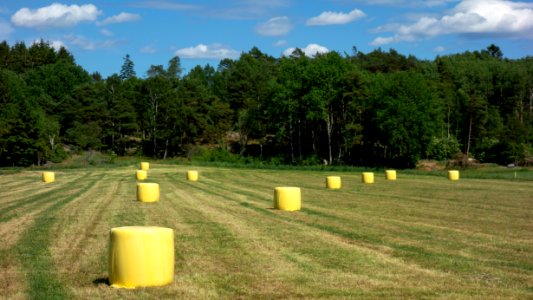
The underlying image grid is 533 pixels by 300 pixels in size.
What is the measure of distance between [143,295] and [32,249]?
566cm

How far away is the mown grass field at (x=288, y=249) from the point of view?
10.3 metres

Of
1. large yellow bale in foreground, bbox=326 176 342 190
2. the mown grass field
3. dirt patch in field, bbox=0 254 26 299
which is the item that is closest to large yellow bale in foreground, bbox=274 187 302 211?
the mown grass field

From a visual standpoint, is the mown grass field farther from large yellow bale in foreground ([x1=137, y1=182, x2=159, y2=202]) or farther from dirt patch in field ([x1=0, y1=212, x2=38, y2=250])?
large yellow bale in foreground ([x1=137, y1=182, x2=159, y2=202])

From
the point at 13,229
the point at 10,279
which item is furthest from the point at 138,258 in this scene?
the point at 13,229

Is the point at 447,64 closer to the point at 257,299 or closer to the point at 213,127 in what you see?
the point at 213,127

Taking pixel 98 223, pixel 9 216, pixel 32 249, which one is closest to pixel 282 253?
pixel 32 249

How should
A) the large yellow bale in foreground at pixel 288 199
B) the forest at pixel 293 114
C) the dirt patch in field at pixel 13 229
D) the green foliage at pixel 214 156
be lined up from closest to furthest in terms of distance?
1. the dirt patch in field at pixel 13 229
2. the large yellow bale in foreground at pixel 288 199
3. the forest at pixel 293 114
4. the green foliage at pixel 214 156

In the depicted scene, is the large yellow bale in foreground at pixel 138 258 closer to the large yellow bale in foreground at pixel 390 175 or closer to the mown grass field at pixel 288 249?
the mown grass field at pixel 288 249

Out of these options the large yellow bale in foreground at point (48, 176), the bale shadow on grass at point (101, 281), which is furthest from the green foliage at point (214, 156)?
the bale shadow on grass at point (101, 281)

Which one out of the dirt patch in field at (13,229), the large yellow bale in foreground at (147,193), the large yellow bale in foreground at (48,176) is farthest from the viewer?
the large yellow bale in foreground at (48,176)

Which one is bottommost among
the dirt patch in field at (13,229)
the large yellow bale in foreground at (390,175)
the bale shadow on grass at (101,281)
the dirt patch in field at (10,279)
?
the large yellow bale in foreground at (390,175)

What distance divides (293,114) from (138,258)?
293 ft

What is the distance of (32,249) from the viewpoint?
47.2ft

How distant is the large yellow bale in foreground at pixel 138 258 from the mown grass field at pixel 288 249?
0.24 metres
